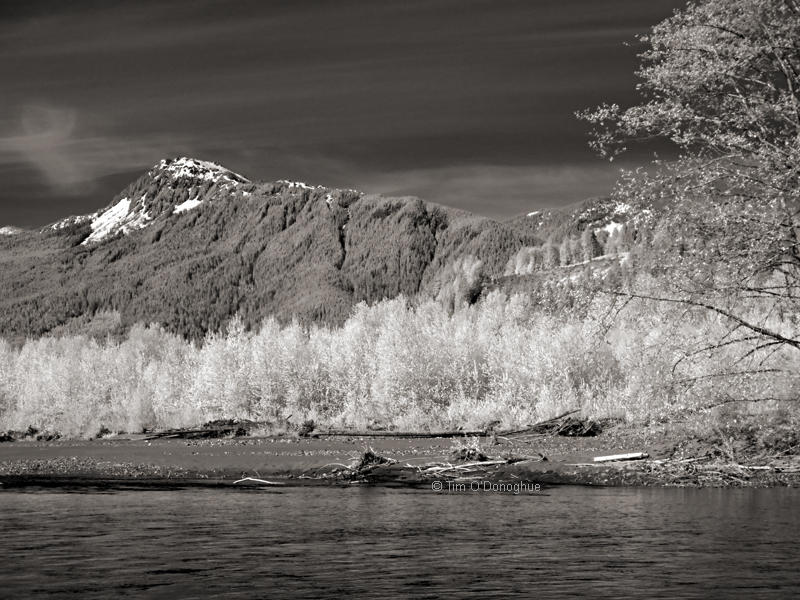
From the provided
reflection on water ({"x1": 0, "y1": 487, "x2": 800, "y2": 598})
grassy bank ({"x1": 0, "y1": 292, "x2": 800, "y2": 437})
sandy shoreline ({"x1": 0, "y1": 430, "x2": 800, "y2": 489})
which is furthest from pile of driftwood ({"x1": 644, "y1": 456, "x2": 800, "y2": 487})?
grassy bank ({"x1": 0, "y1": 292, "x2": 800, "y2": 437})

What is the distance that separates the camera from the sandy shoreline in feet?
99.0

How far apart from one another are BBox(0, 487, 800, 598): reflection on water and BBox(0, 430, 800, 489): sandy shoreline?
6.62 ft

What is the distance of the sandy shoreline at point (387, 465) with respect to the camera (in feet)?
99.0

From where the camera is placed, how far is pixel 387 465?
1411 inches

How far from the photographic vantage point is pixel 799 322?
23.2m

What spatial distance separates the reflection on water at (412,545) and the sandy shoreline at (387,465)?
79.5 inches

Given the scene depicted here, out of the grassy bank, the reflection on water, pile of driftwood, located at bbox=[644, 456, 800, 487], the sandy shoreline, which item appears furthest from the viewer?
the grassy bank

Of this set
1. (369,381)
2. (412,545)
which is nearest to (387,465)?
(412,545)

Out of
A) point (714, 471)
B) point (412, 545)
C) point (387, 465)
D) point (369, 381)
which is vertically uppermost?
point (369, 381)

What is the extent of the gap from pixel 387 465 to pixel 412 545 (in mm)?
15823

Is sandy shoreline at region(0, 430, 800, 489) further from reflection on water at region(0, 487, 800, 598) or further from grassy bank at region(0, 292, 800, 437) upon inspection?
grassy bank at region(0, 292, 800, 437)

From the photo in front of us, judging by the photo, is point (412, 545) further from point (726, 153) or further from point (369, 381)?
point (369, 381)

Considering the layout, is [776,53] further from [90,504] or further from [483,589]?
[90,504]

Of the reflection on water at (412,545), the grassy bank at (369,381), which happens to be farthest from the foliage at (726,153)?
the grassy bank at (369,381)
